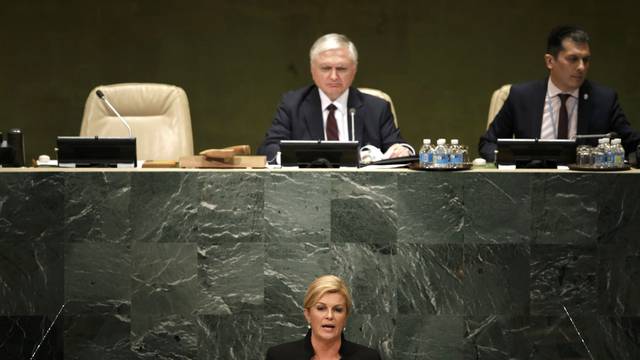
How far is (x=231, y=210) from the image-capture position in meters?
3.33

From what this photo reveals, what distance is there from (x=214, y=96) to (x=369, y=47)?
1.01 m

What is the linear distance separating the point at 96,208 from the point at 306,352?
3.21 ft

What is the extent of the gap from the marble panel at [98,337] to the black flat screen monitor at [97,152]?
583 mm

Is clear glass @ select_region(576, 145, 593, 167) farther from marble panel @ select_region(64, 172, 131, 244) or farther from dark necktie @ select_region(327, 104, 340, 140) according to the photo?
→ marble panel @ select_region(64, 172, 131, 244)

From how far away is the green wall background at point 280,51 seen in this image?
5688 mm

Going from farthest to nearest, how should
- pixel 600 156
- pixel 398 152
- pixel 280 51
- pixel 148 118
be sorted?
pixel 280 51, pixel 148 118, pixel 398 152, pixel 600 156

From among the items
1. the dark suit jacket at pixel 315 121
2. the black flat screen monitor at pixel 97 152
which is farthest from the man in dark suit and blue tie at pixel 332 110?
the black flat screen monitor at pixel 97 152

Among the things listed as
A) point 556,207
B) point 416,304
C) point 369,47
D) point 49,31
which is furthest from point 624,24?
point 49,31

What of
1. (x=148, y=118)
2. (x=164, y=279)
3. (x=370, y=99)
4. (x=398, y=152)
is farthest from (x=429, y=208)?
(x=148, y=118)

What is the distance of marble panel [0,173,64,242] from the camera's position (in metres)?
3.32

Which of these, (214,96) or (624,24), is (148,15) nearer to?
(214,96)

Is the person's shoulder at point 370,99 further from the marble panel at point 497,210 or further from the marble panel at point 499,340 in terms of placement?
the marble panel at point 499,340

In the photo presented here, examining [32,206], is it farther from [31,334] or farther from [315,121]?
[315,121]

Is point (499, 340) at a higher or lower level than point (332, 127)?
lower
